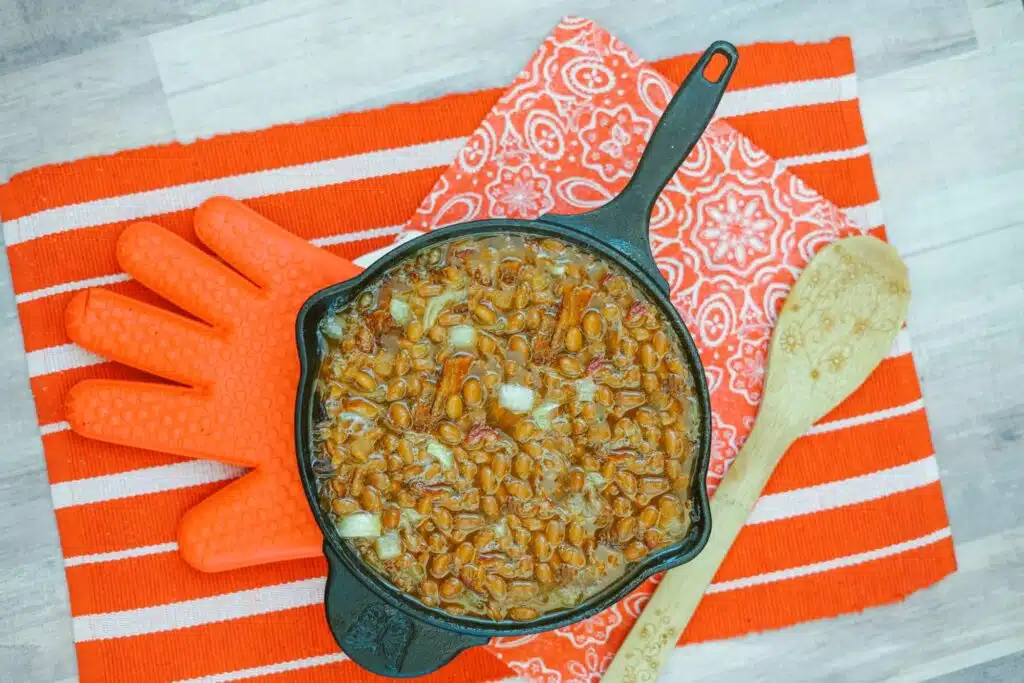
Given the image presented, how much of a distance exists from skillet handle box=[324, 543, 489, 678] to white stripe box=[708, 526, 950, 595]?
1.72ft

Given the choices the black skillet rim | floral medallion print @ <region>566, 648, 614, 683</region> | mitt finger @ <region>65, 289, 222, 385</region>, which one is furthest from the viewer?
floral medallion print @ <region>566, 648, 614, 683</region>

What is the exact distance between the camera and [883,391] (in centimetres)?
158

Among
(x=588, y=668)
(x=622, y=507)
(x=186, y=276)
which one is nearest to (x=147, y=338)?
(x=186, y=276)

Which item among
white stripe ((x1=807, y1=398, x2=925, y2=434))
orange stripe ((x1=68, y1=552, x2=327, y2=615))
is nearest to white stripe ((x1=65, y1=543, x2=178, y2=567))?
orange stripe ((x1=68, y1=552, x2=327, y2=615))

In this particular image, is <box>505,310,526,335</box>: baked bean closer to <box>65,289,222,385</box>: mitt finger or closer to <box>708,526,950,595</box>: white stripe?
<box>65,289,222,385</box>: mitt finger

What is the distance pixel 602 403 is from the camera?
1.31m

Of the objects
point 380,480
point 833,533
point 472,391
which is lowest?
point 833,533

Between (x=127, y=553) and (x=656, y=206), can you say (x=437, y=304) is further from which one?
(x=127, y=553)

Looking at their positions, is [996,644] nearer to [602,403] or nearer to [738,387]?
[738,387]

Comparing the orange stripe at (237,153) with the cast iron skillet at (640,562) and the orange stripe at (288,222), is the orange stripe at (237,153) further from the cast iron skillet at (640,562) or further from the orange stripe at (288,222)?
the cast iron skillet at (640,562)

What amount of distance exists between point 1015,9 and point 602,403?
1.14m

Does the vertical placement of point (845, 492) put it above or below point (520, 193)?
below

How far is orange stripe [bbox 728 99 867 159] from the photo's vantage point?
156 centimetres

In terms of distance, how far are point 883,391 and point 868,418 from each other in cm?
6
